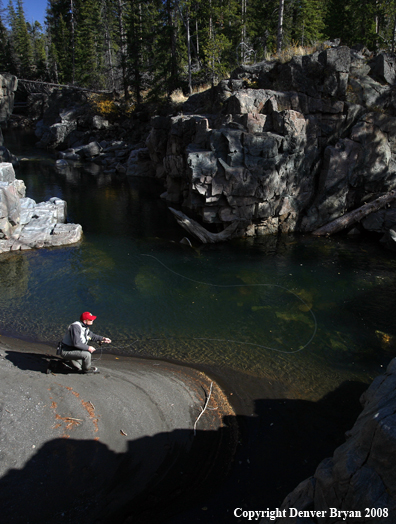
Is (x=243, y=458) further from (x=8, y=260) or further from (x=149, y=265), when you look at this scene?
(x=8, y=260)

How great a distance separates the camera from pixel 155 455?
750 centimetres

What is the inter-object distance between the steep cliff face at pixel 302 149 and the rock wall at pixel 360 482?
16036mm

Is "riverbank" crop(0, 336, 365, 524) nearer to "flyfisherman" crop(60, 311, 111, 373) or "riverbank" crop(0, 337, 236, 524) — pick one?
"riverbank" crop(0, 337, 236, 524)

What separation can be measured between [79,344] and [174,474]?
3.89m

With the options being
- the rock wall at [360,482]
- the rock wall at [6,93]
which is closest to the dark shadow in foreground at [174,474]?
the rock wall at [360,482]

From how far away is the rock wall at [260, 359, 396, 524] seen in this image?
12.8 feet

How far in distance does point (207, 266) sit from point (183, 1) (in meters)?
32.8

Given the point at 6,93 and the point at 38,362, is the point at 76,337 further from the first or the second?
the point at 6,93

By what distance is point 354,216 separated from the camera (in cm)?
2120

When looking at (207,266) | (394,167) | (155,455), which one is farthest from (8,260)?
(394,167)

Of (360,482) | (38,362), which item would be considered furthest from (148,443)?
(360,482)

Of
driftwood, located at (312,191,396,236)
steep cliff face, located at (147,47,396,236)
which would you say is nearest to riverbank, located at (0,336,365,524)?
steep cliff face, located at (147,47,396,236)

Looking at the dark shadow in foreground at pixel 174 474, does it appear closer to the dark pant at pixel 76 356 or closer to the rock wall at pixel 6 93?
the dark pant at pixel 76 356

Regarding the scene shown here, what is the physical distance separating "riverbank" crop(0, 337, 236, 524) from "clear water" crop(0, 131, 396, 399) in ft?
7.00
